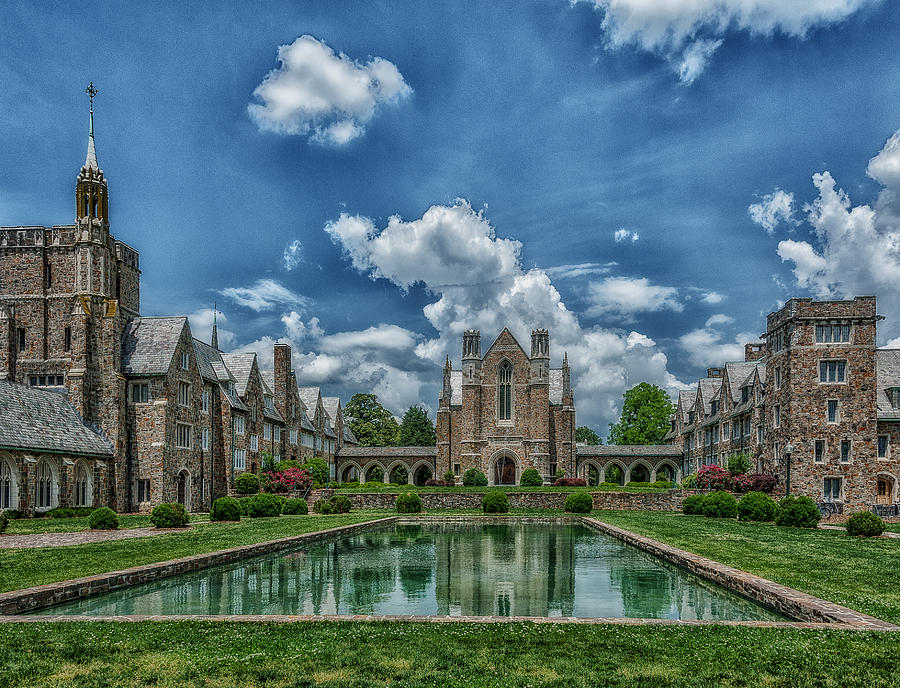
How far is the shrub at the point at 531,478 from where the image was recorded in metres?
52.7

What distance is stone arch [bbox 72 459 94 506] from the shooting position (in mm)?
33719

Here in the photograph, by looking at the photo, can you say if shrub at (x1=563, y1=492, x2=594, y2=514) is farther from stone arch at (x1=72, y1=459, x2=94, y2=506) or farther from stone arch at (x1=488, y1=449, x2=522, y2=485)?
stone arch at (x1=72, y1=459, x2=94, y2=506)

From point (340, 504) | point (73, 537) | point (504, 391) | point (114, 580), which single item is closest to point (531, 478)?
point (504, 391)

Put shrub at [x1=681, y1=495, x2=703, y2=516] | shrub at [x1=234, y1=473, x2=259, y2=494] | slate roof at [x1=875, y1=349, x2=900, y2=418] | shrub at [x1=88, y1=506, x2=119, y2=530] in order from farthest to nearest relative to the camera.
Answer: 1. shrub at [x1=234, y1=473, x2=259, y2=494]
2. slate roof at [x1=875, y1=349, x2=900, y2=418]
3. shrub at [x1=681, y1=495, x2=703, y2=516]
4. shrub at [x1=88, y1=506, x2=119, y2=530]

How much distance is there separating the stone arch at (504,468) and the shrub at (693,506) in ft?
75.3

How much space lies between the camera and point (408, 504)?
36.9m

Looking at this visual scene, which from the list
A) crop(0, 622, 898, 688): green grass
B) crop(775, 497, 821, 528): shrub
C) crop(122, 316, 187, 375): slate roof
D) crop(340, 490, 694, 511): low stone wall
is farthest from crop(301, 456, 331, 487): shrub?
crop(0, 622, 898, 688): green grass

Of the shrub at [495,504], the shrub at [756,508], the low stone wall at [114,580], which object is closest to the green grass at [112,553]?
the low stone wall at [114,580]

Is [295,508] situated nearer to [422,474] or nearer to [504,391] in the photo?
[504,391]

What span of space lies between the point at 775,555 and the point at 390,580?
360 inches

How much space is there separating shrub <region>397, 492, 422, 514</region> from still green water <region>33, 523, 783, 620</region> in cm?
1632

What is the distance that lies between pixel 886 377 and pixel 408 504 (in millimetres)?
30114

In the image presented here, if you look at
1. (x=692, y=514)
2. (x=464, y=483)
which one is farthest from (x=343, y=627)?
(x=464, y=483)

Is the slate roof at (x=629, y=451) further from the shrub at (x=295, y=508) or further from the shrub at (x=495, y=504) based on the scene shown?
the shrub at (x=295, y=508)
